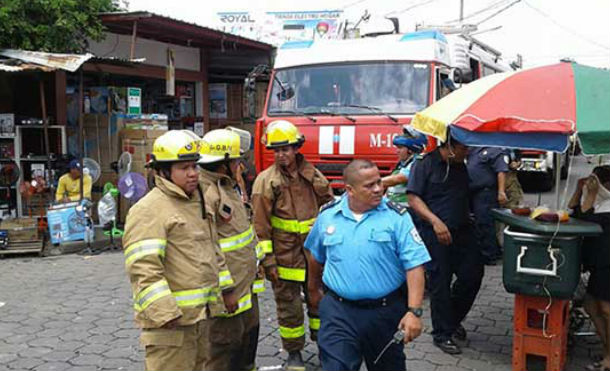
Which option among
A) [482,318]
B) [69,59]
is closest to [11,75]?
[69,59]

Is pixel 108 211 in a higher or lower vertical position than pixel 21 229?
higher

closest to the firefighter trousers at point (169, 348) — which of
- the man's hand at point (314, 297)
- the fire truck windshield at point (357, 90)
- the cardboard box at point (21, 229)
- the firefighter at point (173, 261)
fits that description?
the firefighter at point (173, 261)

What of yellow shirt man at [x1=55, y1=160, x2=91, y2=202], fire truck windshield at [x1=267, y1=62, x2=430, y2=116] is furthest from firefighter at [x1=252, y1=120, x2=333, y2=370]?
yellow shirt man at [x1=55, y1=160, x2=91, y2=202]

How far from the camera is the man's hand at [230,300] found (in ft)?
12.1

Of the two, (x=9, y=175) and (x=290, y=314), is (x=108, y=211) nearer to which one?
(x=9, y=175)

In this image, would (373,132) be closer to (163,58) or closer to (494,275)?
(494,275)

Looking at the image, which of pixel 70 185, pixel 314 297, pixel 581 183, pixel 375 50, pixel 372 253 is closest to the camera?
pixel 372 253

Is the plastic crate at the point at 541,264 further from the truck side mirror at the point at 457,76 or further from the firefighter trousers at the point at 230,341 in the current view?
the truck side mirror at the point at 457,76

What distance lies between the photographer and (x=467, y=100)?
4.40m

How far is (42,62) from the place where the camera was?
8.73m

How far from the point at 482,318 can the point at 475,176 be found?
2299mm

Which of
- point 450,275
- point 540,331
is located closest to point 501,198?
point 450,275

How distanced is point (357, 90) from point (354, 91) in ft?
0.13

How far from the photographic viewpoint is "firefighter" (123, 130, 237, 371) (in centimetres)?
294
